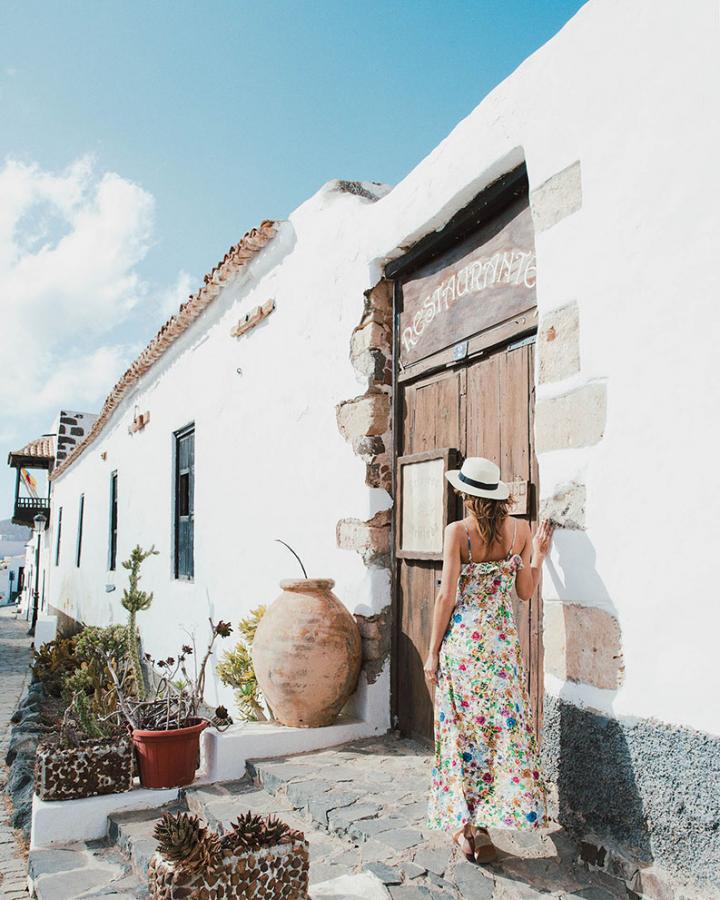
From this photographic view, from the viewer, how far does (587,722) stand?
2.77 m

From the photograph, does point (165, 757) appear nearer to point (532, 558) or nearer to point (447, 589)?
point (447, 589)

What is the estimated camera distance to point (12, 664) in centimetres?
1352

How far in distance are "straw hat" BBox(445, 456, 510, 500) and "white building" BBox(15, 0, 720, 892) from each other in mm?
214

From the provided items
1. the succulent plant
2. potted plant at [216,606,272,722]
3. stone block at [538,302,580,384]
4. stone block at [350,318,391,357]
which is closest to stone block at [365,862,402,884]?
the succulent plant

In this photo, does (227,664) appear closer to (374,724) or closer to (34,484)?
(374,724)

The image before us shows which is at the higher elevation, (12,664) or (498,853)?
(498,853)

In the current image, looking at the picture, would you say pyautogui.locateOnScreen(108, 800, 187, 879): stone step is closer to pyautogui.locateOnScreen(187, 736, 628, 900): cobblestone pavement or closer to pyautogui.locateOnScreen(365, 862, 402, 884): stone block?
pyautogui.locateOnScreen(187, 736, 628, 900): cobblestone pavement

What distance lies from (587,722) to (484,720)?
14.2 inches

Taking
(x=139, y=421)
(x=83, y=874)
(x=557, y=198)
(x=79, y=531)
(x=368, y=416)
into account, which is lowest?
(x=83, y=874)

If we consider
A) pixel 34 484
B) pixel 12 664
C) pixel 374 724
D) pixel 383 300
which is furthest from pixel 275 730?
pixel 34 484

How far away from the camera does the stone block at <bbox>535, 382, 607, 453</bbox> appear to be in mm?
2830

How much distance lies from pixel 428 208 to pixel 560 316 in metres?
1.39

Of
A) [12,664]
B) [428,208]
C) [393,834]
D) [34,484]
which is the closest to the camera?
[393,834]

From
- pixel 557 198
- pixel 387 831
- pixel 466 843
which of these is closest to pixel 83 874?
pixel 387 831
